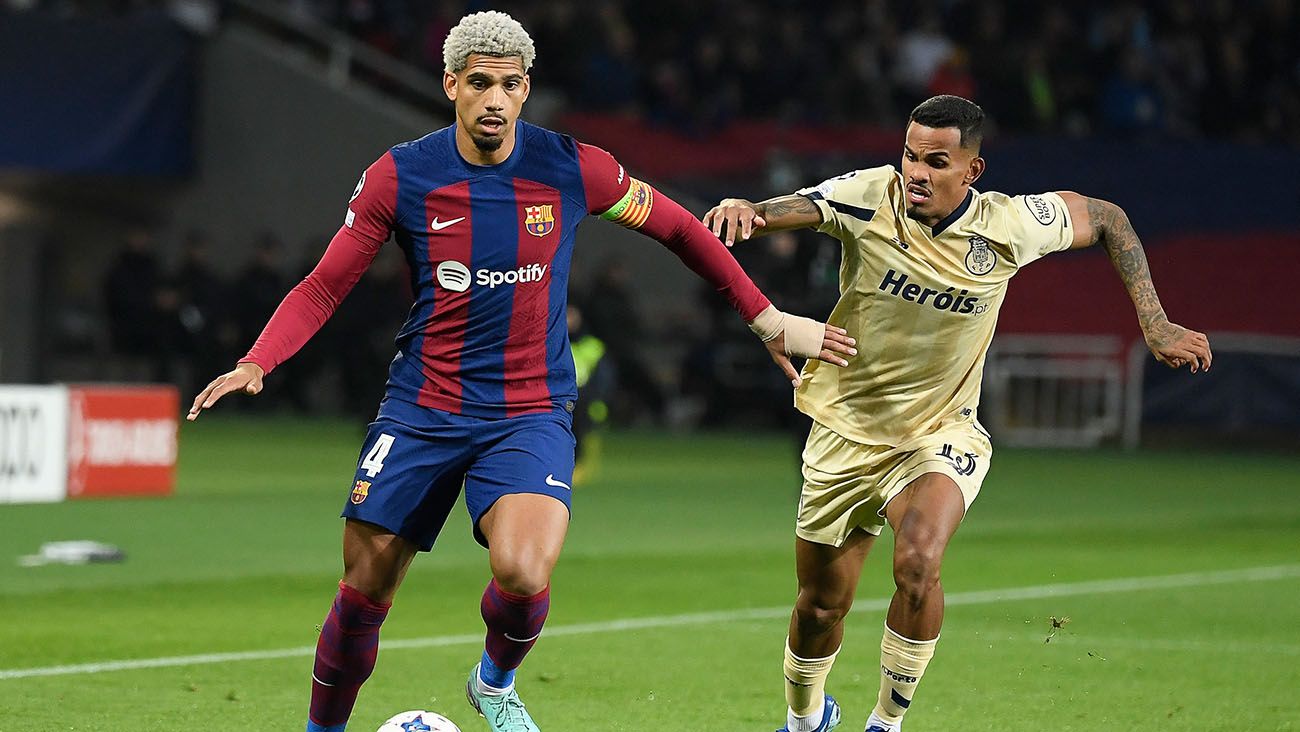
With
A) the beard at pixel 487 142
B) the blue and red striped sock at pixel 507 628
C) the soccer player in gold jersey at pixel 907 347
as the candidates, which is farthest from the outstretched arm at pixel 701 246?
the blue and red striped sock at pixel 507 628

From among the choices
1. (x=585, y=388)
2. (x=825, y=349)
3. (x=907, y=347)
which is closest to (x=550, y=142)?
(x=825, y=349)

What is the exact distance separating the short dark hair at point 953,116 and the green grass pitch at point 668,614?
214 cm

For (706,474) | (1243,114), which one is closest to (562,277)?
(706,474)

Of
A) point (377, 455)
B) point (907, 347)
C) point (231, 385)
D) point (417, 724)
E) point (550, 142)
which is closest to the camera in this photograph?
point (231, 385)

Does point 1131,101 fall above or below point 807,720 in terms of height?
above

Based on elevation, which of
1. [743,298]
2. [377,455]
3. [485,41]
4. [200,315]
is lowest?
[200,315]

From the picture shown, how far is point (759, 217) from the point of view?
23.1 feet

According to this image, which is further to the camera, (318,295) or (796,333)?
(796,333)

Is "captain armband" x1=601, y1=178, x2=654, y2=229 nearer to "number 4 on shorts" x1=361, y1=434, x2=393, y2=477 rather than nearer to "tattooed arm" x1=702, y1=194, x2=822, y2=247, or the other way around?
"tattooed arm" x1=702, y1=194, x2=822, y2=247

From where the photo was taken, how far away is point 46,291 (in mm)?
29766

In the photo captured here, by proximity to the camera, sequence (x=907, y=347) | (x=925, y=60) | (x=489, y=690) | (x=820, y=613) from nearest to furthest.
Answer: (x=489, y=690) < (x=820, y=613) < (x=907, y=347) < (x=925, y=60)

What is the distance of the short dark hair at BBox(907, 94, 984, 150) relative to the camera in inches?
A: 280

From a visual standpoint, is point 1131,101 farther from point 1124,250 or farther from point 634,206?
point 634,206

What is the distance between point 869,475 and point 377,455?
1.74 m
